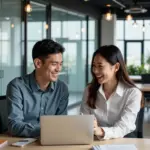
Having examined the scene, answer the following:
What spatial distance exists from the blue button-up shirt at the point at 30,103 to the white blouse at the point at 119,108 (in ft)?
0.74

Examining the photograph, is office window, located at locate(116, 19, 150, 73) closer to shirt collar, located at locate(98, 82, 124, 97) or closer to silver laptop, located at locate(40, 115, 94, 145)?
shirt collar, located at locate(98, 82, 124, 97)

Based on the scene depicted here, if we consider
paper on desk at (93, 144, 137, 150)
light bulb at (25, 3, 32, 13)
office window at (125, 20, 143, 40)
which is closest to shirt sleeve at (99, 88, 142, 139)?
paper on desk at (93, 144, 137, 150)

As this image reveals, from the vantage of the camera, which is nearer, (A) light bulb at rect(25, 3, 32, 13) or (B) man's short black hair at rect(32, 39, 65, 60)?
(B) man's short black hair at rect(32, 39, 65, 60)

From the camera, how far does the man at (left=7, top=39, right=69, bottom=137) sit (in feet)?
7.93

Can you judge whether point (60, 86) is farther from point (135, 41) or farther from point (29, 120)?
point (135, 41)

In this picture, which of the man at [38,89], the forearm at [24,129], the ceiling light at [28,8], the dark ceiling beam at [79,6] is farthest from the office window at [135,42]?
the forearm at [24,129]

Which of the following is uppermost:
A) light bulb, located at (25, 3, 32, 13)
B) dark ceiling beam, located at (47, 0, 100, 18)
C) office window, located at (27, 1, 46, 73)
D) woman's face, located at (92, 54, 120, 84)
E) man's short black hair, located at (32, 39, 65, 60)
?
dark ceiling beam, located at (47, 0, 100, 18)

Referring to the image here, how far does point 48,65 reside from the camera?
96.6 inches

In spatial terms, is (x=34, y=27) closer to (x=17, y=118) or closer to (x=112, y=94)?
(x=112, y=94)

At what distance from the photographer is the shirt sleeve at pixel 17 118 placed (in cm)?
225

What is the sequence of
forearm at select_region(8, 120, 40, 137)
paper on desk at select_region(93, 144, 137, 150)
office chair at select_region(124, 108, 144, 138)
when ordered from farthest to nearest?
office chair at select_region(124, 108, 144, 138) < forearm at select_region(8, 120, 40, 137) < paper on desk at select_region(93, 144, 137, 150)

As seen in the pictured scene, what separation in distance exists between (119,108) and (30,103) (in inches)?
25.6

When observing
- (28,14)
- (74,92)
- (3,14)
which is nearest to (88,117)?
(3,14)

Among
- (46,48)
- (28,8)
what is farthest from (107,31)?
(46,48)
